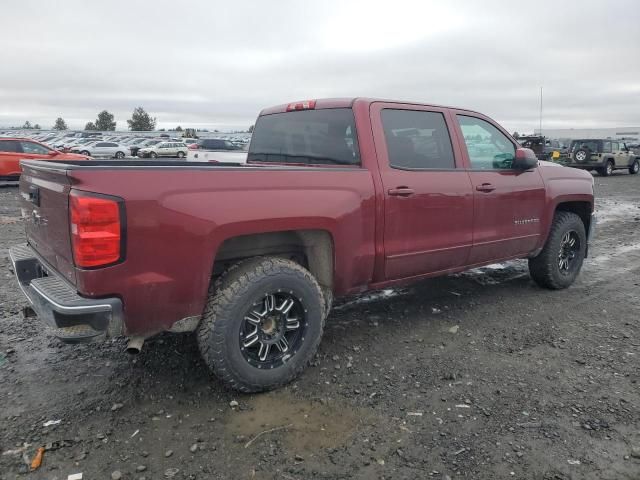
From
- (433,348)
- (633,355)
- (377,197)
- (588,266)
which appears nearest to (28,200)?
(377,197)

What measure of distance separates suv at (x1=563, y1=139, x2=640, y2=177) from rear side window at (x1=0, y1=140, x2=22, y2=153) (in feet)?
74.6

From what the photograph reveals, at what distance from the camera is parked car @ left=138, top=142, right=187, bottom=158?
3822 cm

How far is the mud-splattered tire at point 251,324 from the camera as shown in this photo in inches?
118

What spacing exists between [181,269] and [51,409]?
1.20 metres

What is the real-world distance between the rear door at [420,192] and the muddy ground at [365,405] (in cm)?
69

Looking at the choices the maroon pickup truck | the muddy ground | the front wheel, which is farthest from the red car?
the front wheel

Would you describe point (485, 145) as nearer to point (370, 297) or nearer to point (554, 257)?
point (554, 257)

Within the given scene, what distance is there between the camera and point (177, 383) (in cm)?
338

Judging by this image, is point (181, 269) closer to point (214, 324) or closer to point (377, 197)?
point (214, 324)

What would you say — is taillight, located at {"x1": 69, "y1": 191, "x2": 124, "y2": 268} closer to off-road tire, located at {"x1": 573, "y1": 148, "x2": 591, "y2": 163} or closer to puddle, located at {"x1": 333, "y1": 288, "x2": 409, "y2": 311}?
puddle, located at {"x1": 333, "y1": 288, "x2": 409, "y2": 311}

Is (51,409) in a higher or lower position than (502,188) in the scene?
lower

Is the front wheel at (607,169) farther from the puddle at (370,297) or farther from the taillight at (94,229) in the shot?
the taillight at (94,229)

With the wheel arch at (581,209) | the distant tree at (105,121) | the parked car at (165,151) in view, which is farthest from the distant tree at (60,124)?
the wheel arch at (581,209)

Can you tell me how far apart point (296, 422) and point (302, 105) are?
2552mm
